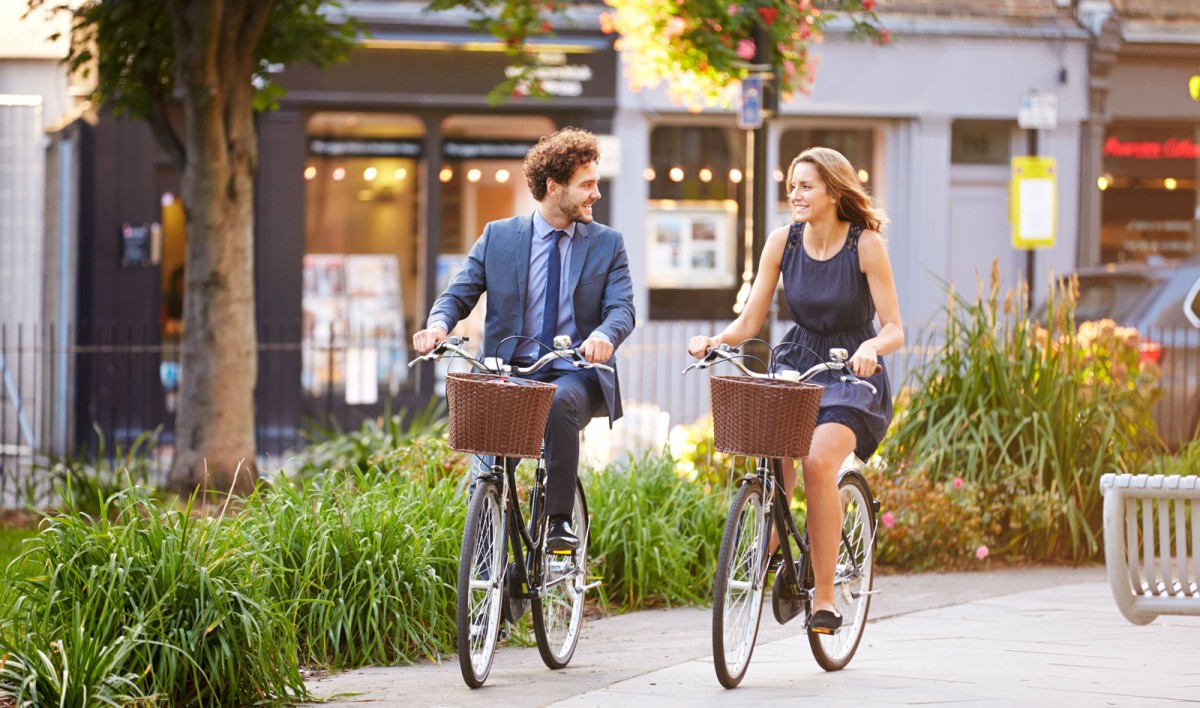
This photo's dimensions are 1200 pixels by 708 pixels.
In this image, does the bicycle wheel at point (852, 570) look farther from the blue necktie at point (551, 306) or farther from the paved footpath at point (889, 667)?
the blue necktie at point (551, 306)

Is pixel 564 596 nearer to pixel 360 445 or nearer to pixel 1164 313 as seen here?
pixel 360 445

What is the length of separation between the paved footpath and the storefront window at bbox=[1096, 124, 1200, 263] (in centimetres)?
1134

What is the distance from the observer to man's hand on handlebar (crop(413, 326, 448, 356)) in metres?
5.38

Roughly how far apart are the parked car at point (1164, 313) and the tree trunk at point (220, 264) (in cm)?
578

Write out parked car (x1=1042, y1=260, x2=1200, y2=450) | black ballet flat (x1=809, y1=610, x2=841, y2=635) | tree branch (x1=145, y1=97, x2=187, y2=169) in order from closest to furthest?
black ballet flat (x1=809, y1=610, x2=841, y2=635) < tree branch (x1=145, y1=97, x2=187, y2=169) < parked car (x1=1042, y1=260, x2=1200, y2=450)

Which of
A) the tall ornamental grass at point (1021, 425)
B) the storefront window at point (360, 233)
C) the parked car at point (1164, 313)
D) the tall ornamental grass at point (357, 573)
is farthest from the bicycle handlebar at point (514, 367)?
the storefront window at point (360, 233)

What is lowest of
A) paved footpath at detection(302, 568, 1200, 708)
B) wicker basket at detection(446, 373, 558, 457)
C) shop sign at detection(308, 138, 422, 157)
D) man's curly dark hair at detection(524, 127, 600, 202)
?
paved footpath at detection(302, 568, 1200, 708)

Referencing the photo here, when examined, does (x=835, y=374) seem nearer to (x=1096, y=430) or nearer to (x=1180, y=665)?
(x=1180, y=665)

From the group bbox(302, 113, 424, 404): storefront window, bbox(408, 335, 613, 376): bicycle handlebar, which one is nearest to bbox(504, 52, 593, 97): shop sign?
bbox(302, 113, 424, 404): storefront window

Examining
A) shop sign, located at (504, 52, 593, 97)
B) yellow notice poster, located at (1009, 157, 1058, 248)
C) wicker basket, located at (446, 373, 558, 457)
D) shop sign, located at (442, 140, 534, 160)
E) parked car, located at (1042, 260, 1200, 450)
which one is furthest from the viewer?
shop sign, located at (442, 140, 534, 160)

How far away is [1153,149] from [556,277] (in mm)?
13862

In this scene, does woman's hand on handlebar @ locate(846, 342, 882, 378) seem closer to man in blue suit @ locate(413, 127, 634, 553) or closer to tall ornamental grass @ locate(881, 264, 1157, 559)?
man in blue suit @ locate(413, 127, 634, 553)

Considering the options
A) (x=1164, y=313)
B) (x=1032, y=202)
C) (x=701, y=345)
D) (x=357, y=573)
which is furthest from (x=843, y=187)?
(x=1032, y=202)

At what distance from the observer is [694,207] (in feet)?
56.9
